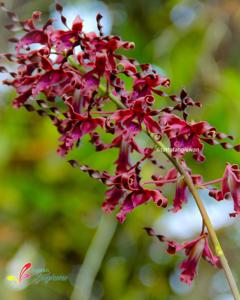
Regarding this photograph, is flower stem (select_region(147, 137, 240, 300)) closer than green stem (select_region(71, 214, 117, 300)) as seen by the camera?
Yes

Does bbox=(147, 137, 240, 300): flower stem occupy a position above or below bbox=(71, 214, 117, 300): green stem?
below

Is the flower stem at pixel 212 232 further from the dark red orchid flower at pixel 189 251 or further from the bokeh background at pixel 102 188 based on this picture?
the bokeh background at pixel 102 188

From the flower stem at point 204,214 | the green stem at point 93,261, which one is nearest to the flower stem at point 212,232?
the flower stem at point 204,214

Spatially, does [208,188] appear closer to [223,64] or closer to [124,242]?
[124,242]

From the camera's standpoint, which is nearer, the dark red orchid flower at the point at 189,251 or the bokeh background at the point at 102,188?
the dark red orchid flower at the point at 189,251

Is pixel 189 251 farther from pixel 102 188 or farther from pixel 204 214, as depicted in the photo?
pixel 102 188

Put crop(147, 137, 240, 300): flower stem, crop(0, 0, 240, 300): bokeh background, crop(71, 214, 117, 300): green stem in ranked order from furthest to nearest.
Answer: crop(0, 0, 240, 300): bokeh background, crop(71, 214, 117, 300): green stem, crop(147, 137, 240, 300): flower stem

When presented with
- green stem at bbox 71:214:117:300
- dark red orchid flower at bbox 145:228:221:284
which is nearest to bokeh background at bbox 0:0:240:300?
green stem at bbox 71:214:117:300

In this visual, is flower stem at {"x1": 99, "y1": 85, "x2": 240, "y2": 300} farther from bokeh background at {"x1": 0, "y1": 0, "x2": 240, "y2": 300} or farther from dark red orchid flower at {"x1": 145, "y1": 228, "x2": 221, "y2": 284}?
bokeh background at {"x1": 0, "y1": 0, "x2": 240, "y2": 300}
